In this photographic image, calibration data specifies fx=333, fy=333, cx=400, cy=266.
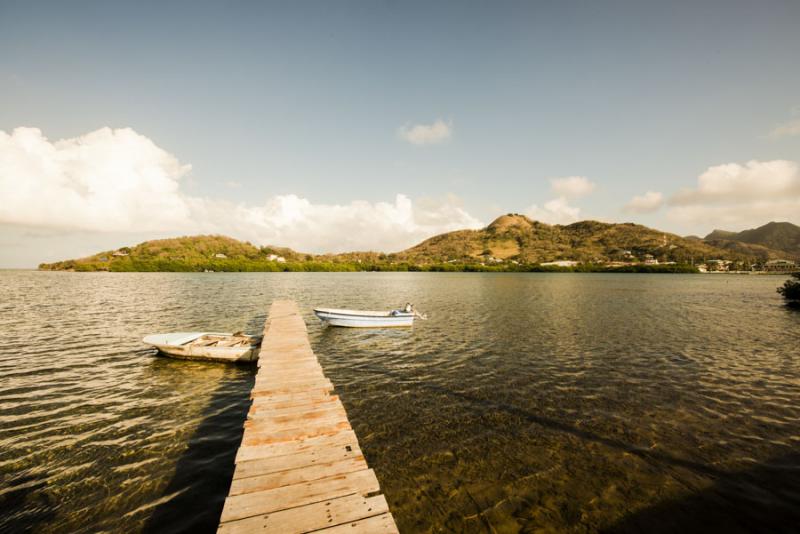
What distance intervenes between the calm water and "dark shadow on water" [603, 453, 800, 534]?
0.15ft

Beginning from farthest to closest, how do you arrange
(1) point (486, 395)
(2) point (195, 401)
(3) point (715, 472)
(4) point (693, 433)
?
(1) point (486, 395) → (2) point (195, 401) → (4) point (693, 433) → (3) point (715, 472)

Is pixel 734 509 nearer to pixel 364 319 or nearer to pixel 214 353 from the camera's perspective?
pixel 214 353

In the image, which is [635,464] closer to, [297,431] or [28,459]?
[297,431]

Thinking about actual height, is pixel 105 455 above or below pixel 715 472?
above

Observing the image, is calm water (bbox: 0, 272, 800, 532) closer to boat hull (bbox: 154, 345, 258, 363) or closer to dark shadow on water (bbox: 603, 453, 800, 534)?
dark shadow on water (bbox: 603, 453, 800, 534)

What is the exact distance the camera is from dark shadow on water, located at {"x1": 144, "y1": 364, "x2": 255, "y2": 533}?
28.0 ft

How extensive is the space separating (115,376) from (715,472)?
89.8 ft

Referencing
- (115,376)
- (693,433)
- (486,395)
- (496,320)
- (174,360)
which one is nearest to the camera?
(693,433)

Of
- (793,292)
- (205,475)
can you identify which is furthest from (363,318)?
(793,292)

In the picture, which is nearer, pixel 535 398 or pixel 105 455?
pixel 105 455

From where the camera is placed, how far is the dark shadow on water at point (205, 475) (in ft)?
28.0

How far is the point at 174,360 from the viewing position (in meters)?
21.9

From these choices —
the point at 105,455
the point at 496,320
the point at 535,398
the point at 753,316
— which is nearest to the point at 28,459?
the point at 105,455

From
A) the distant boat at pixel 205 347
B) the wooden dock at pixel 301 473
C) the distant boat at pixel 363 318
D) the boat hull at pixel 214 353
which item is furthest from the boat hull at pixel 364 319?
the wooden dock at pixel 301 473
